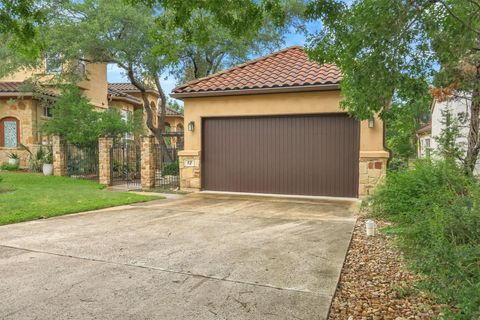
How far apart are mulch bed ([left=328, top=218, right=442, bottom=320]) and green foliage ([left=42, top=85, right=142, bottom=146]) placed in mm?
12516

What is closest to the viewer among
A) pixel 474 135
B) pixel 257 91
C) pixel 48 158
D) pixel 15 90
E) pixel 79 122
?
pixel 474 135

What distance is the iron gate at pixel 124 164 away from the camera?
1438cm

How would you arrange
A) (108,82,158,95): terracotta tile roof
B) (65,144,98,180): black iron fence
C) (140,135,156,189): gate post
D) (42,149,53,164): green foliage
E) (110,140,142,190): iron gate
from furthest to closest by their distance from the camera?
1. (108,82,158,95): terracotta tile roof
2. (42,149,53,164): green foliage
3. (65,144,98,180): black iron fence
4. (110,140,142,190): iron gate
5. (140,135,156,189): gate post

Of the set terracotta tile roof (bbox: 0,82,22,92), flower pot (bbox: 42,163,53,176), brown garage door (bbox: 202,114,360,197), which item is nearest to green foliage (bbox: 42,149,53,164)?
flower pot (bbox: 42,163,53,176)

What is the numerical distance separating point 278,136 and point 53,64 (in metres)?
11.7

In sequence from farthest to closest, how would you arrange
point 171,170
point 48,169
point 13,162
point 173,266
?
point 13,162
point 48,169
point 171,170
point 173,266

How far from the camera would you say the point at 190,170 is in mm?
11633

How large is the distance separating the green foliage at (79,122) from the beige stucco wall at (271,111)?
5055 mm

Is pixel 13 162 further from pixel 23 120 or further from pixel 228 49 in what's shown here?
pixel 228 49

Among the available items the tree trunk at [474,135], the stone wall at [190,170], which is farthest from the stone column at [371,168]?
the stone wall at [190,170]

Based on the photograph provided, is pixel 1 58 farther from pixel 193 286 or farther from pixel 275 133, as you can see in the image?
pixel 193 286

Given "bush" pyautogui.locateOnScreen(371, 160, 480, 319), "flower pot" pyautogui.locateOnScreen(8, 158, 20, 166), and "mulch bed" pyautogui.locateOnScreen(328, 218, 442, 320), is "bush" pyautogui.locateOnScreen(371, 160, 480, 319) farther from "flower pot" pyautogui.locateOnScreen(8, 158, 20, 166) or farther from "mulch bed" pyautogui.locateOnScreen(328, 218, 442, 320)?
"flower pot" pyautogui.locateOnScreen(8, 158, 20, 166)

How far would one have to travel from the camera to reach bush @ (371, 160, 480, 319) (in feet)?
9.52

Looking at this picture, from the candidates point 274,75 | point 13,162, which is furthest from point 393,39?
point 13,162
